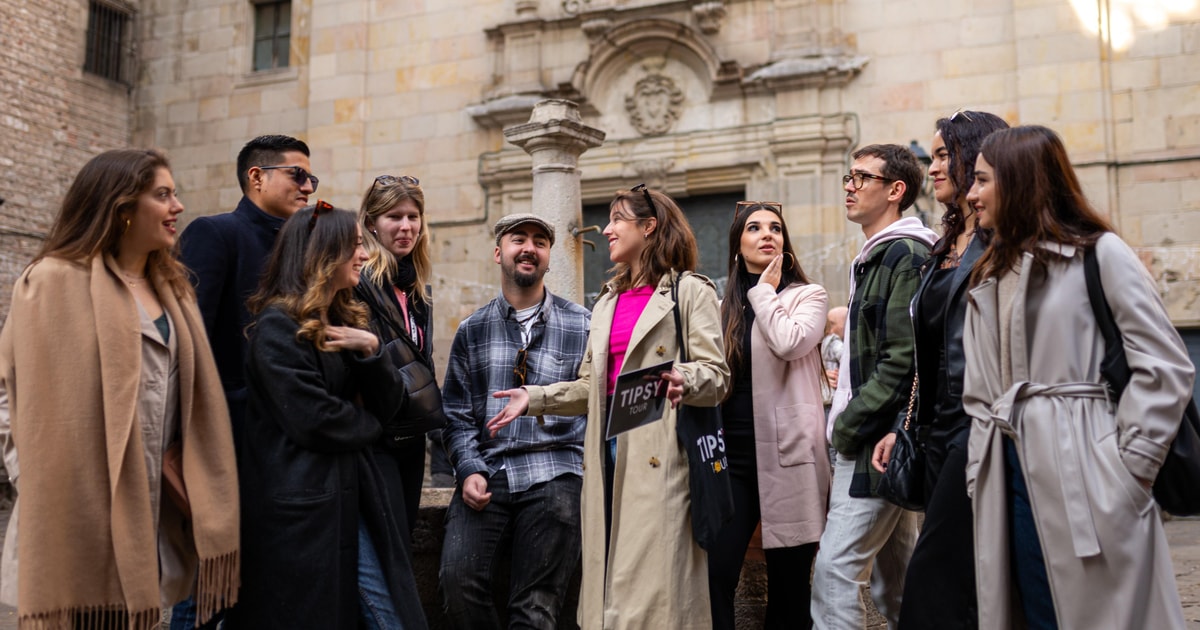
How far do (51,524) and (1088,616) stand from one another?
2762mm

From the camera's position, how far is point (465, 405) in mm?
4336

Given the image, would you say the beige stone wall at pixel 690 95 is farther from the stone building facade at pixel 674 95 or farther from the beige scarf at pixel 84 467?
the beige scarf at pixel 84 467

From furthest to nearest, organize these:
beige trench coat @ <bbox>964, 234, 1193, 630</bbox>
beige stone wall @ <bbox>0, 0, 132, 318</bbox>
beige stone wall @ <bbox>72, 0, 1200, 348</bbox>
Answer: beige stone wall @ <bbox>0, 0, 132, 318</bbox> < beige stone wall @ <bbox>72, 0, 1200, 348</bbox> < beige trench coat @ <bbox>964, 234, 1193, 630</bbox>

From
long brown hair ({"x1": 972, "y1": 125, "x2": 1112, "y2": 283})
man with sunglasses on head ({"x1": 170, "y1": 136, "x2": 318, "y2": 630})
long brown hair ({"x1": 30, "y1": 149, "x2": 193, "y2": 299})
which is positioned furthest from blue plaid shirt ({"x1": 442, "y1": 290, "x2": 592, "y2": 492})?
long brown hair ({"x1": 972, "y1": 125, "x2": 1112, "y2": 283})

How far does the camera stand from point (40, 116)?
1571 cm

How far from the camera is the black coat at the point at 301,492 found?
3.14 metres

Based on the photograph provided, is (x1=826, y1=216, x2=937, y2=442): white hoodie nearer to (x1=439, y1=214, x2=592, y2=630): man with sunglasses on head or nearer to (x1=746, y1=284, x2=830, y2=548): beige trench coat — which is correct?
(x1=746, y1=284, x2=830, y2=548): beige trench coat

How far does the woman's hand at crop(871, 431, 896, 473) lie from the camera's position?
11.3 feet

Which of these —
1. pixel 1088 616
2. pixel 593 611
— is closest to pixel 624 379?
pixel 593 611

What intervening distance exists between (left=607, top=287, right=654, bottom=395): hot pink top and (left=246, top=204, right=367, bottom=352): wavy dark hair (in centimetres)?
97

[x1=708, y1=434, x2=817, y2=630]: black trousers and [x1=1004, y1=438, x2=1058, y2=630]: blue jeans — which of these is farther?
[x1=708, y1=434, x2=817, y2=630]: black trousers

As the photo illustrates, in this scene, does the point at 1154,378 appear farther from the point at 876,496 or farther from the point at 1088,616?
the point at 876,496

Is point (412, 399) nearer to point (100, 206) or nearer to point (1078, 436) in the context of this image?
point (100, 206)

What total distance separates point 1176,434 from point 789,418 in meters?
1.52
